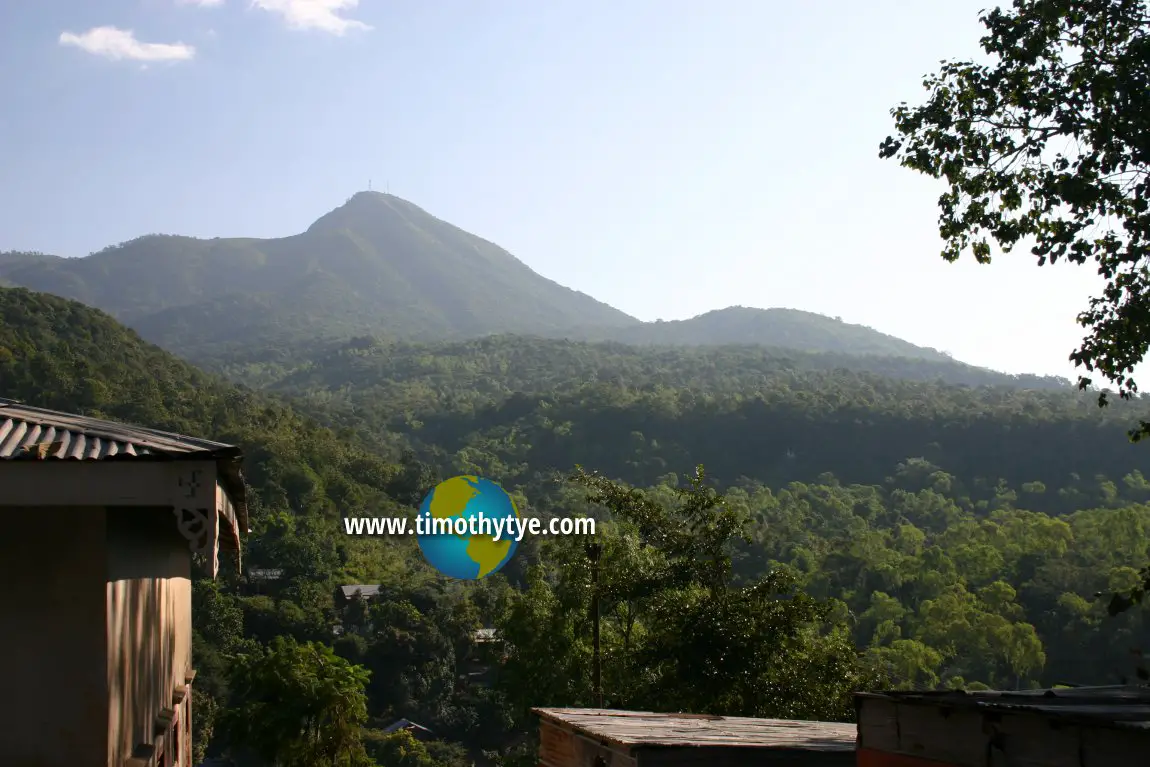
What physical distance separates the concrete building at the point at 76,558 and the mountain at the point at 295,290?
13595 centimetres

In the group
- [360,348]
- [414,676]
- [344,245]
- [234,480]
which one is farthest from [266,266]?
[234,480]

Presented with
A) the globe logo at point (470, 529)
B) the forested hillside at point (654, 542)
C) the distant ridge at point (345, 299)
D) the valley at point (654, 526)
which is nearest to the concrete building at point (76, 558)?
the forested hillside at point (654, 542)

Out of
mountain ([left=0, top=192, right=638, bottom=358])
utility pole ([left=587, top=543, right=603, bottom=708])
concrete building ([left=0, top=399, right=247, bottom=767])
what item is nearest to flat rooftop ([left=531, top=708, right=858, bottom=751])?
concrete building ([left=0, top=399, right=247, bottom=767])

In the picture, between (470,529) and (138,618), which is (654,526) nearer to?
(138,618)

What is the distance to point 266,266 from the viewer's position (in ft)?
616

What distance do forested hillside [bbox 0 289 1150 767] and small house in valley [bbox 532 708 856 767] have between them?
429 centimetres

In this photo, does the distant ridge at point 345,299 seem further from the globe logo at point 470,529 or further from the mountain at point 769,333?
the globe logo at point 470,529

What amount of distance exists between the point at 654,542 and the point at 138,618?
9.68 m

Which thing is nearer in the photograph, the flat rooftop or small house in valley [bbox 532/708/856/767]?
small house in valley [bbox 532/708/856/767]

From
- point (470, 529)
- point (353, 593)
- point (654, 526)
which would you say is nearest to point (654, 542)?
point (654, 526)

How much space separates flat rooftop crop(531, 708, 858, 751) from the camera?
247 inches

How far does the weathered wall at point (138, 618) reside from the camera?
4016 mm

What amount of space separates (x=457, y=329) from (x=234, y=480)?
165 m

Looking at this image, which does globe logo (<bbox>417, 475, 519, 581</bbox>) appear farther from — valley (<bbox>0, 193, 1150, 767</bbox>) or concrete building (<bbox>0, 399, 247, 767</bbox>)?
concrete building (<bbox>0, 399, 247, 767</bbox>)
